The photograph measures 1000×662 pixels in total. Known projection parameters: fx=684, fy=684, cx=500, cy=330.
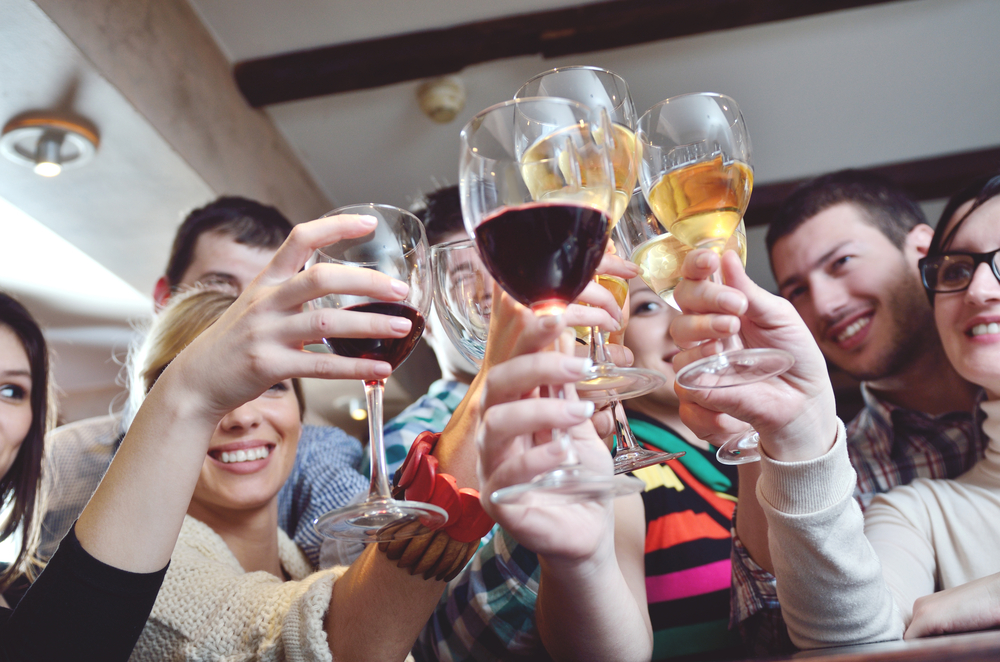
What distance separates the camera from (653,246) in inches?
32.7

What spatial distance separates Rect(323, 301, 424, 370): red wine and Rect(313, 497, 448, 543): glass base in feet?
0.49

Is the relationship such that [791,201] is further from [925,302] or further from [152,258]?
[152,258]

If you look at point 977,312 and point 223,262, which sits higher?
point 223,262

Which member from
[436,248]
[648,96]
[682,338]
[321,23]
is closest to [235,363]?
[436,248]

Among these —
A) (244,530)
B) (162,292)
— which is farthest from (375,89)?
(244,530)

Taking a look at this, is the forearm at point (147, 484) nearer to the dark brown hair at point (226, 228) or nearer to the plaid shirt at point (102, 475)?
the plaid shirt at point (102, 475)

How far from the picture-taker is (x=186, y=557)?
3.60 feet

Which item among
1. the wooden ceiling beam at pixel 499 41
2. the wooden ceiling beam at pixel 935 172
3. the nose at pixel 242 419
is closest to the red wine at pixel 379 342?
the nose at pixel 242 419

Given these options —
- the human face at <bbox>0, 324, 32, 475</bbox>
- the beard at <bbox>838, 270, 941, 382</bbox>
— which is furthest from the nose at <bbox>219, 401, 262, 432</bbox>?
the beard at <bbox>838, 270, 941, 382</bbox>

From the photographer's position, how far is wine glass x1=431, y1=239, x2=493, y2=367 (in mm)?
812

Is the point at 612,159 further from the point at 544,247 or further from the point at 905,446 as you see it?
the point at 905,446

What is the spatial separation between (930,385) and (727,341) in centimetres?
148

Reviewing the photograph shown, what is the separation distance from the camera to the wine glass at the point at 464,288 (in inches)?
32.0

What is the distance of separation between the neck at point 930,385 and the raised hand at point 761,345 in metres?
1.30
